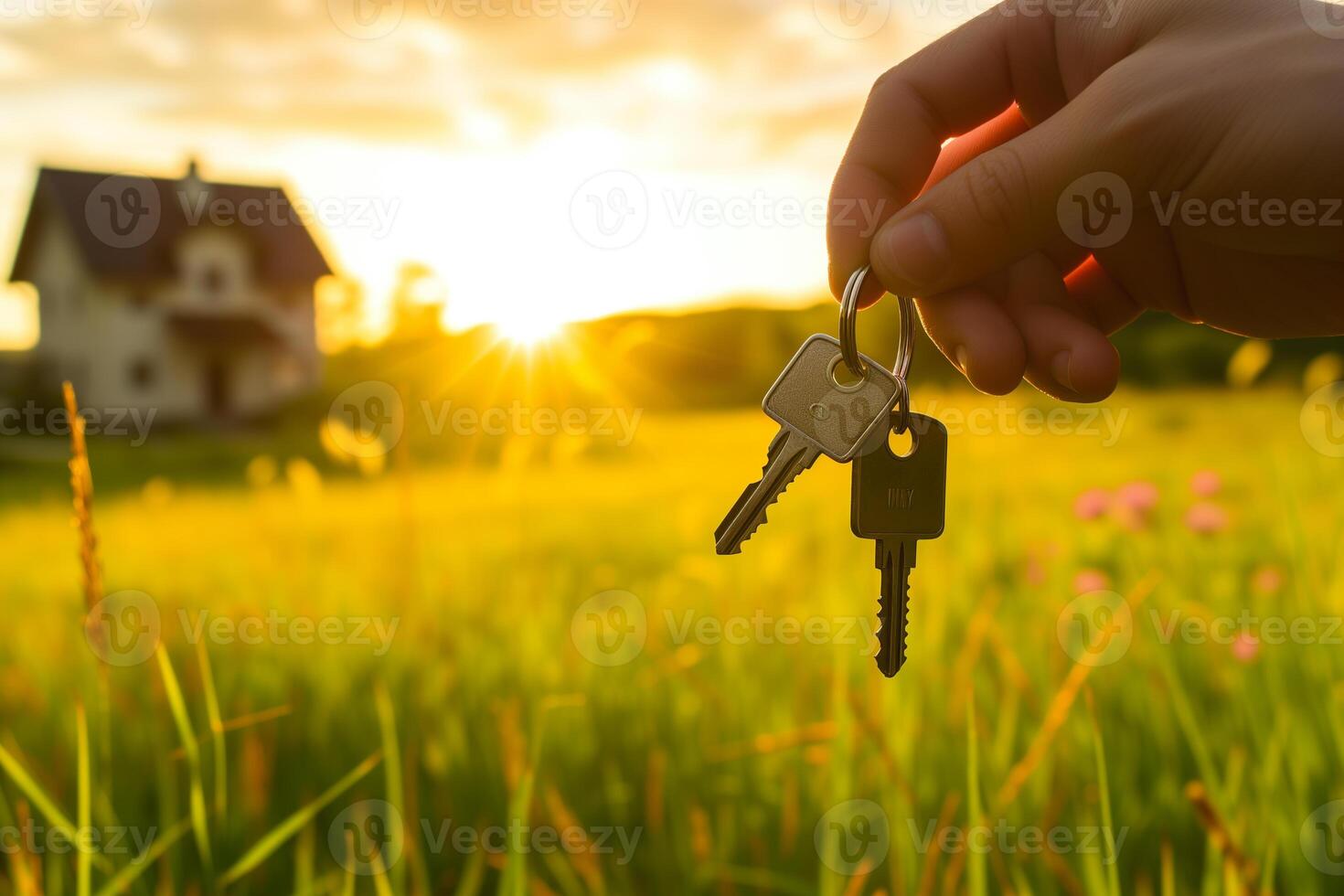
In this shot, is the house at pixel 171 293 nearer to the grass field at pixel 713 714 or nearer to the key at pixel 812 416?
the grass field at pixel 713 714

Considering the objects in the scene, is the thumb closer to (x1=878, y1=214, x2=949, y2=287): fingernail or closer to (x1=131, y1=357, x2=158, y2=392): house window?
(x1=878, y1=214, x2=949, y2=287): fingernail

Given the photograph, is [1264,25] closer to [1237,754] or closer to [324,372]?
[1237,754]

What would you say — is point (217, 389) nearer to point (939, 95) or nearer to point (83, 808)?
point (83, 808)

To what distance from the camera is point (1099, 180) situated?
141 centimetres

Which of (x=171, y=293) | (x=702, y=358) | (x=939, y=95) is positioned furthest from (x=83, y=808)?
(x=171, y=293)

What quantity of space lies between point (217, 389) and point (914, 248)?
29.9m

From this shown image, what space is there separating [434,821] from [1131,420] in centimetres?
876

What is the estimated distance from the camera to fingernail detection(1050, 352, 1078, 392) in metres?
1.70

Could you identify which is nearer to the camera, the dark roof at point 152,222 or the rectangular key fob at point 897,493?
the rectangular key fob at point 897,493

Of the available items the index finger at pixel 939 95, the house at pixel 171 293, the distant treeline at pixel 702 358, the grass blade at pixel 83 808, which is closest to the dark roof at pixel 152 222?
the house at pixel 171 293

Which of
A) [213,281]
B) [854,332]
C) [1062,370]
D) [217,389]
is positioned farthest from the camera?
[217,389]

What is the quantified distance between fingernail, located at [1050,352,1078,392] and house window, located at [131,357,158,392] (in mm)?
28656

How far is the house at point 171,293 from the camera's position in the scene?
2517cm

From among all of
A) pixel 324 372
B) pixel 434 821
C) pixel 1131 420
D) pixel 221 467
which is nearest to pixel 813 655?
pixel 434 821
